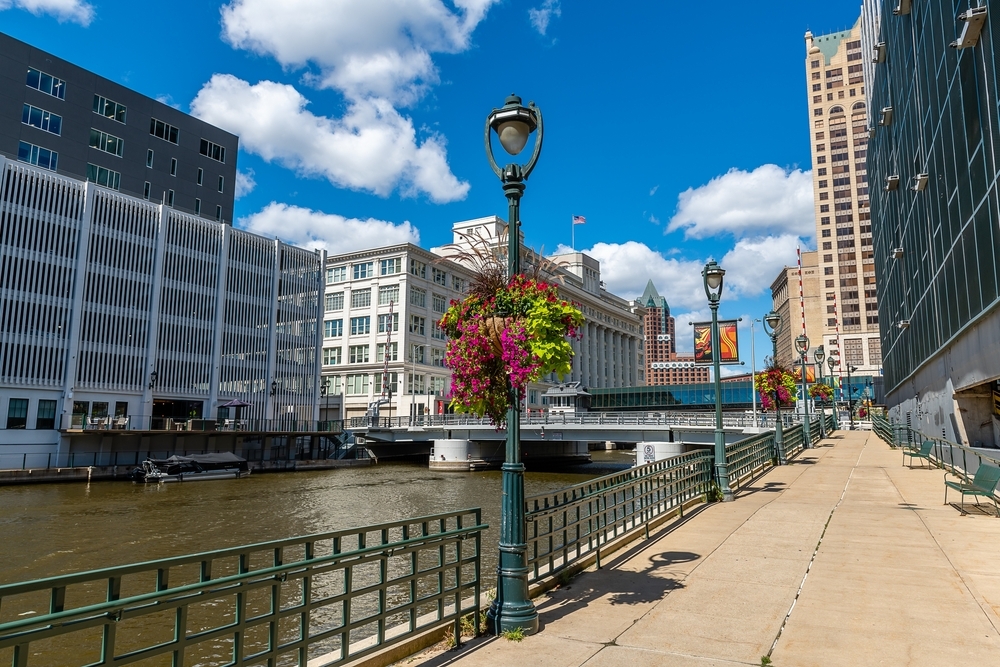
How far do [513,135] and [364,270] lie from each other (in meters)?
76.6

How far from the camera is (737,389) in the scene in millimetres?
100000

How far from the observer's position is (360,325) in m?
81.1

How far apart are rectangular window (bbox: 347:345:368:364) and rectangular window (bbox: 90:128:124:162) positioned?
3369 cm

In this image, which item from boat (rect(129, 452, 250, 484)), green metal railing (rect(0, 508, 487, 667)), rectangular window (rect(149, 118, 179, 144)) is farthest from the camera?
rectangular window (rect(149, 118, 179, 144))

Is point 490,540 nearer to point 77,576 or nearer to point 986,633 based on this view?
point 986,633

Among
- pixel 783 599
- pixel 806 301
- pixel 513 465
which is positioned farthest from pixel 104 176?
pixel 806 301

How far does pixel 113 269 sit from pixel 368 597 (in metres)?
46.3

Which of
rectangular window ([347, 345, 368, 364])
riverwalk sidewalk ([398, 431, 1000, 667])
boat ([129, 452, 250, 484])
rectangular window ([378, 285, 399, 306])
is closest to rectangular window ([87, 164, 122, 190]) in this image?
boat ([129, 452, 250, 484])

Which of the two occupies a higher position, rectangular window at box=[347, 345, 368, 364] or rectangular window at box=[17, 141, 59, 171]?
rectangular window at box=[17, 141, 59, 171]

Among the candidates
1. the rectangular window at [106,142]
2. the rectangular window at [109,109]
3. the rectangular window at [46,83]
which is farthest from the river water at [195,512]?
the rectangular window at [109,109]

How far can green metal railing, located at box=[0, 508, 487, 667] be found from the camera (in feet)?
12.6

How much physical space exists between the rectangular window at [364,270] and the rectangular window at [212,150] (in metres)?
21.0

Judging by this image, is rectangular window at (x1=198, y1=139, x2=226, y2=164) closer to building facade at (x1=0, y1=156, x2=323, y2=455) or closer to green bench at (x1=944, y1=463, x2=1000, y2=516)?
building facade at (x1=0, y1=156, x2=323, y2=455)

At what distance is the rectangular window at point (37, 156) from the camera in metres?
50.3
